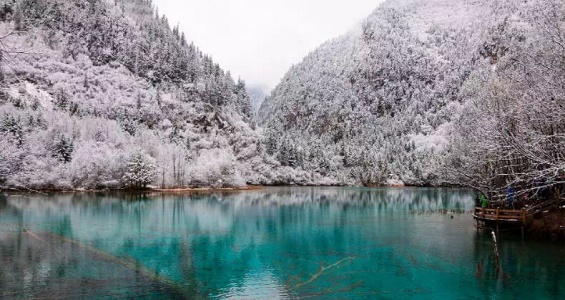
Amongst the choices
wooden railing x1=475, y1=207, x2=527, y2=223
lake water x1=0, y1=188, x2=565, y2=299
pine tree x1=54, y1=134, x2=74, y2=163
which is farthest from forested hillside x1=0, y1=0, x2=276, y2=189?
wooden railing x1=475, y1=207, x2=527, y2=223

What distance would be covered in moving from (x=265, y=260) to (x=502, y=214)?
97.1 ft

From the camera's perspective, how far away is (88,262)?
34156mm

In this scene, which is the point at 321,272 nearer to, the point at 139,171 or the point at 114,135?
the point at 139,171

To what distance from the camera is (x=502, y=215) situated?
4741cm

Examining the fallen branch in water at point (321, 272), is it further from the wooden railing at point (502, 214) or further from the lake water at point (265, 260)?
the wooden railing at point (502, 214)

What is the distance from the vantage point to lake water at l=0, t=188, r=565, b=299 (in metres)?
27.0

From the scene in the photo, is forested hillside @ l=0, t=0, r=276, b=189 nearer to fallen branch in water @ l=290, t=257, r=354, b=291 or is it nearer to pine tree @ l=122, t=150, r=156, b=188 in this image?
pine tree @ l=122, t=150, r=156, b=188

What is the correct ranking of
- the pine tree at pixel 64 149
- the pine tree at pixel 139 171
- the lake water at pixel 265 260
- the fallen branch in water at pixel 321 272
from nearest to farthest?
1. the lake water at pixel 265 260
2. the fallen branch in water at pixel 321 272
3. the pine tree at pixel 139 171
4. the pine tree at pixel 64 149

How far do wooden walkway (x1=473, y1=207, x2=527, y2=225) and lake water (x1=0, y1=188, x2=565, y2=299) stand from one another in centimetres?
201

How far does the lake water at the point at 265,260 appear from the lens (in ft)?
88.7

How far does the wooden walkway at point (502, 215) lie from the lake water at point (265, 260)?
2014mm

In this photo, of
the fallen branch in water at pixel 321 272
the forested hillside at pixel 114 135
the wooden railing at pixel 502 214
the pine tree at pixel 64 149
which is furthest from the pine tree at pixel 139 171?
the fallen branch in water at pixel 321 272

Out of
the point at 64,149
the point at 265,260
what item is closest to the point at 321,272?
the point at 265,260

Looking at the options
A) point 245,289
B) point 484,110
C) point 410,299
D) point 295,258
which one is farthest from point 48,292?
point 484,110
